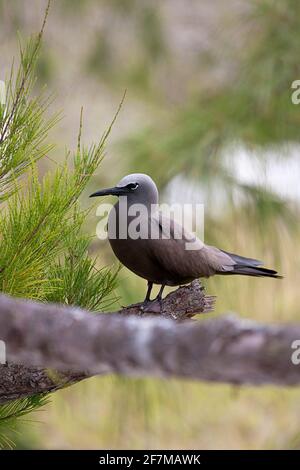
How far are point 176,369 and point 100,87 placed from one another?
286 cm

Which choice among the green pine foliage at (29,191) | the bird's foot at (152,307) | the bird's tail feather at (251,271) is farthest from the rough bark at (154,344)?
the bird's tail feather at (251,271)

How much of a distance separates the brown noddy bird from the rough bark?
0.46 meters

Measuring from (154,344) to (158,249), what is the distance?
1.74ft

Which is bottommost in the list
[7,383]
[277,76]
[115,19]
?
[7,383]

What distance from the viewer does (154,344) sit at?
0.45 m

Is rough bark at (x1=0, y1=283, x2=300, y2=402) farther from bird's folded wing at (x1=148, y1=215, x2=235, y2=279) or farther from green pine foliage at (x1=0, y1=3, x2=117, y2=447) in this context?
bird's folded wing at (x1=148, y1=215, x2=235, y2=279)

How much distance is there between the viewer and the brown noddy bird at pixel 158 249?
3.22 ft

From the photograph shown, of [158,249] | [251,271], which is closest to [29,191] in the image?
[158,249]

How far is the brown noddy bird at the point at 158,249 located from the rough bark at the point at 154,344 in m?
0.46

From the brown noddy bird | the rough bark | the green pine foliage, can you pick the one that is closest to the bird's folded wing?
the brown noddy bird

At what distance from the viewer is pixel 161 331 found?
0.45 meters

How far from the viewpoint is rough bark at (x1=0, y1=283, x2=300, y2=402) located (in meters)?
0.42
